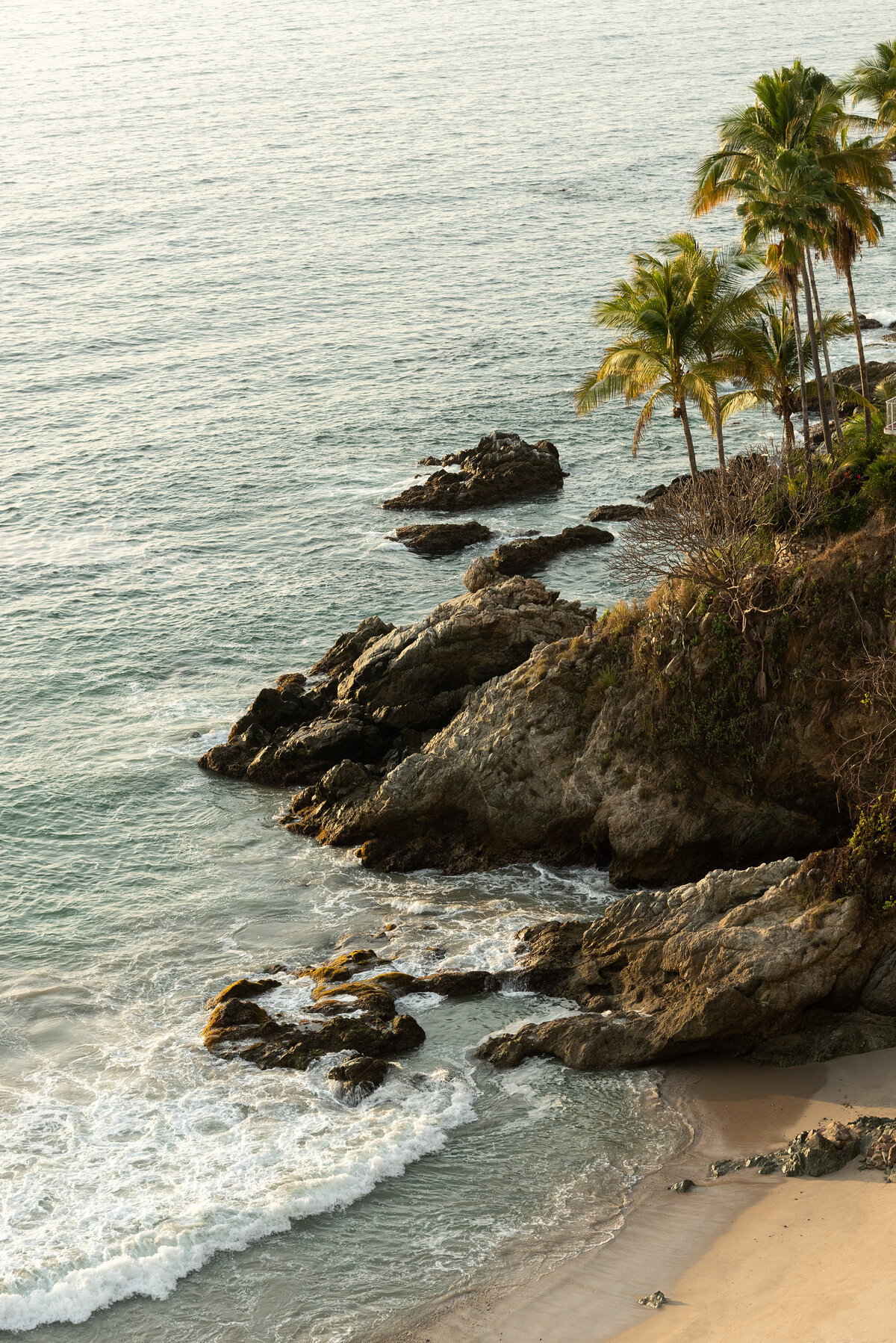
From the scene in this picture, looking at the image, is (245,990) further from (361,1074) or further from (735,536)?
(735,536)

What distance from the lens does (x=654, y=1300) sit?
1981 centimetres

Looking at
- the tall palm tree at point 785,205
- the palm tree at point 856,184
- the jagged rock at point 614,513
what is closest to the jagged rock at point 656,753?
the tall palm tree at point 785,205

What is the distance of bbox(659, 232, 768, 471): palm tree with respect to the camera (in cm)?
3681

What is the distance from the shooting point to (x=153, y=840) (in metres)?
37.2

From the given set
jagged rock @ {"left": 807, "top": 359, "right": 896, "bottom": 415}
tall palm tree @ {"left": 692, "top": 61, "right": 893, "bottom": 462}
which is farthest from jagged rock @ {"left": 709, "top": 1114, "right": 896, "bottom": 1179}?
jagged rock @ {"left": 807, "top": 359, "right": 896, "bottom": 415}

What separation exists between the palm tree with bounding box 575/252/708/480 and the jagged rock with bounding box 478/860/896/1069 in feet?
47.8

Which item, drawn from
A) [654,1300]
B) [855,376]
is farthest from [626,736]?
[855,376]

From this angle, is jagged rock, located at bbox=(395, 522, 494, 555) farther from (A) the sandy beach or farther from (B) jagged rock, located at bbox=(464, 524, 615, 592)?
(A) the sandy beach

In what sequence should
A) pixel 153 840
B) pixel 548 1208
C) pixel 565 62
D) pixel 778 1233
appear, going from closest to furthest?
pixel 778 1233 < pixel 548 1208 < pixel 153 840 < pixel 565 62

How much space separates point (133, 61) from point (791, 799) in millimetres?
178754

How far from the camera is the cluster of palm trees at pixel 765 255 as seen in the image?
32812 mm

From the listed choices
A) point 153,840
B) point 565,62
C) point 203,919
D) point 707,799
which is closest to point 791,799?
point 707,799

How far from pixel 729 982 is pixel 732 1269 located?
19.5 feet

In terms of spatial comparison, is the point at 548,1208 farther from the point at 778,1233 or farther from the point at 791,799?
the point at 791,799
